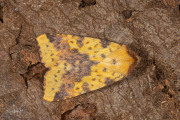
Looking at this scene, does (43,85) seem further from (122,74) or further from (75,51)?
(122,74)

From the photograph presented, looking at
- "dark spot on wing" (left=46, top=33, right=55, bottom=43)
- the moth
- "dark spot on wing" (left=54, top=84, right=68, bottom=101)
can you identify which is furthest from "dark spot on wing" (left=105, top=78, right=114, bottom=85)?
"dark spot on wing" (left=46, top=33, right=55, bottom=43)

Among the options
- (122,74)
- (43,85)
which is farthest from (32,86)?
(122,74)

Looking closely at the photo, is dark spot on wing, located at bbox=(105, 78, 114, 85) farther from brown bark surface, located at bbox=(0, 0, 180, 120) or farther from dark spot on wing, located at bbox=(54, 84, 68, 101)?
dark spot on wing, located at bbox=(54, 84, 68, 101)

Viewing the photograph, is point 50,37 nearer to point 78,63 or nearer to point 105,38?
point 78,63

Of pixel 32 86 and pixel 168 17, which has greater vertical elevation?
pixel 168 17

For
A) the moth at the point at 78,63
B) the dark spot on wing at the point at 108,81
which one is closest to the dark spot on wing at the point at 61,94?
the moth at the point at 78,63

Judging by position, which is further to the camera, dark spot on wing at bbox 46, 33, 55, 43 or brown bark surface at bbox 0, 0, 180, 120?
dark spot on wing at bbox 46, 33, 55, 43
